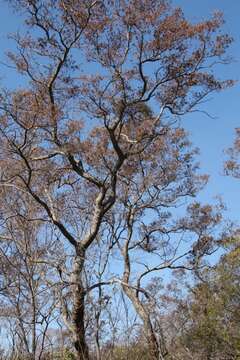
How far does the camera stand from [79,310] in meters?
6.84

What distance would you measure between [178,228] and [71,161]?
5.68 metres

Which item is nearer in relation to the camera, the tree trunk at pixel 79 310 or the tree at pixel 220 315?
the tree trunk at pixel 79 310

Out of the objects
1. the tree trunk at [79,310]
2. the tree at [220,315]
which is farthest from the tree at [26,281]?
the tree at [220,315]

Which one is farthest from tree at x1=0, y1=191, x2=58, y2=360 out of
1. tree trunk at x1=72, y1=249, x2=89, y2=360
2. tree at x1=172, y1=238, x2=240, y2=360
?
tree at x1=172, y1=238, x2=240, y2=360

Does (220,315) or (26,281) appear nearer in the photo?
(26,281)

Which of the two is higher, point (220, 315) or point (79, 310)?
point (220, 315)

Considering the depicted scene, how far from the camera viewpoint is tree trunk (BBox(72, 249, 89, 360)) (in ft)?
20.3

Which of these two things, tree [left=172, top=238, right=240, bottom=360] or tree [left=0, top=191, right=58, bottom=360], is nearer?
tree [left=0, top=191, right=58, bottom=360]

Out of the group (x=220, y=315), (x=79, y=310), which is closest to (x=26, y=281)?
(x=79, y=310)

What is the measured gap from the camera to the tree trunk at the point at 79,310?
20.3 ft

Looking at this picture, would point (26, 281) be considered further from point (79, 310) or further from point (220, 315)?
point (220, 315)

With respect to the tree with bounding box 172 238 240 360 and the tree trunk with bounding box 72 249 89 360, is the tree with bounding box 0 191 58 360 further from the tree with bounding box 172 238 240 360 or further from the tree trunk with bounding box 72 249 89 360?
the tree with bounding box 172 238 240 360

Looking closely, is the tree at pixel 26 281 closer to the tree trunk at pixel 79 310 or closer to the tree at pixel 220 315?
the tree trunk at pixel 79 310

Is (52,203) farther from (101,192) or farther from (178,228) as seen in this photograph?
(178,228)
